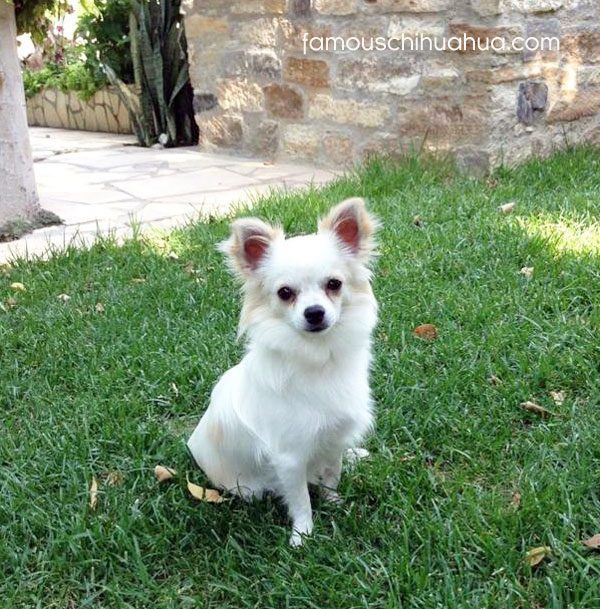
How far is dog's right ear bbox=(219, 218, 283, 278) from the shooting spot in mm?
2127

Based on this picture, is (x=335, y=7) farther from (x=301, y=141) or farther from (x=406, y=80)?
(x=301, y=141)

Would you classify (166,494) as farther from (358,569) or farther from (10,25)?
(10,25)

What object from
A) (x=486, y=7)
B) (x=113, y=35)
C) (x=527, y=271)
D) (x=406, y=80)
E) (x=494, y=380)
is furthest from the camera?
(x=113, y=35)

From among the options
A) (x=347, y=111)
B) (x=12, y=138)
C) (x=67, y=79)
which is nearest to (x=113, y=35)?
(x=67, y=79)

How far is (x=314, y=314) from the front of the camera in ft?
6.57

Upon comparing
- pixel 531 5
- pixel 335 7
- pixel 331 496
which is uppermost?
pixel 335 7

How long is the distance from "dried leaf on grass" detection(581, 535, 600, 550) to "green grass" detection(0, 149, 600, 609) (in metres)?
0.02

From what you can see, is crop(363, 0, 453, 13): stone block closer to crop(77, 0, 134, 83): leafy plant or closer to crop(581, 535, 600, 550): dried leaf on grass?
crop(77, 0, 134, 83): leafy plant

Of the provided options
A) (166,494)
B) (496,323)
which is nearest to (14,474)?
(166,494)

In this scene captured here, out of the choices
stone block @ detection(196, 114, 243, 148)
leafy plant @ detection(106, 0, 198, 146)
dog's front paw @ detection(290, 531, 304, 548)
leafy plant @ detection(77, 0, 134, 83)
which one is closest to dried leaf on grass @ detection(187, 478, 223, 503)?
dog's front paw @ detection(290, 531, 304, 548)

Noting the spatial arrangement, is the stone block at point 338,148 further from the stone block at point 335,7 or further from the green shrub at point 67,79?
the green shrub at point 67,79

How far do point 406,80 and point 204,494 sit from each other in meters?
4.27

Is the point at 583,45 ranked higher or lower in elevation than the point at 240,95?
higher

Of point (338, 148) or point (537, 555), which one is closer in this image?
point (537, 555)
